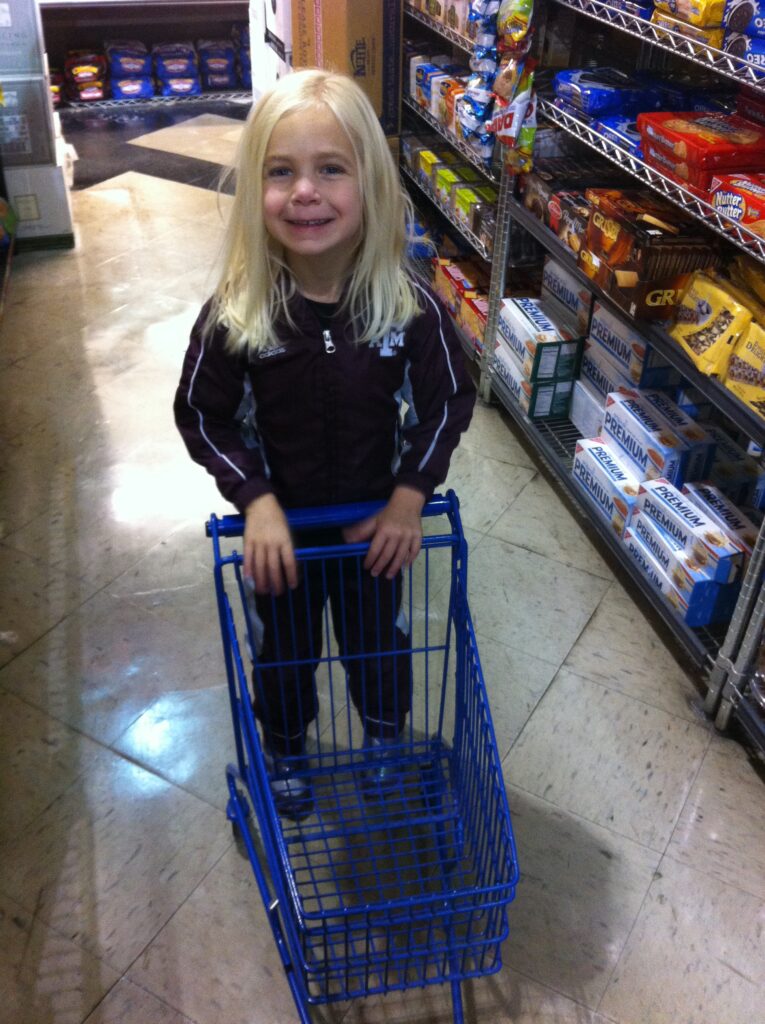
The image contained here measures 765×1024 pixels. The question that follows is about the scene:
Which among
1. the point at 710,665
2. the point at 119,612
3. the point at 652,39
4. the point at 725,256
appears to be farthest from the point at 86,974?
the point at 652,39

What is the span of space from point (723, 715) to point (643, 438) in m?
0.76

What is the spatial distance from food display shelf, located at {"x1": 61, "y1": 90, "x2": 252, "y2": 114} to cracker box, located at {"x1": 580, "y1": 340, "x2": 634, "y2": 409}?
16.6 feet

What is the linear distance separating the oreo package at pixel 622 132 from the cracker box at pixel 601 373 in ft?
2.02

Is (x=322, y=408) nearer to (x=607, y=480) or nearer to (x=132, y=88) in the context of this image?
(x=607, y=480)

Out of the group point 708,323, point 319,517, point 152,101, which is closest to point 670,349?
point 708,323

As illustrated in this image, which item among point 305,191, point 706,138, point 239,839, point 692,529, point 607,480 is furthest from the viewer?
point 607,480

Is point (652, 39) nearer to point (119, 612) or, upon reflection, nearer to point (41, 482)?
point (119, 612)

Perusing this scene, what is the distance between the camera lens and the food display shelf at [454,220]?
10.8ft

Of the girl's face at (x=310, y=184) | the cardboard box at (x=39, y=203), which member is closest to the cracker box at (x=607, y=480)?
the girl's face at (x=310, y=184)

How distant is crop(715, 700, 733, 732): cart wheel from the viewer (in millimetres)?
2170

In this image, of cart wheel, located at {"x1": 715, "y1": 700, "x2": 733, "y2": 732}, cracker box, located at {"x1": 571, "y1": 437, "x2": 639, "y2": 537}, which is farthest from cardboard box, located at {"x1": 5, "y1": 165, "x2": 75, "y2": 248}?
cart wheel, located at {"x1": 715, "y1": 700, "x2": 733, "y2": 732}

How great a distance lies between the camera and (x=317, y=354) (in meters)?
1.57

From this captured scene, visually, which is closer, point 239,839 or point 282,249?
point 282,249

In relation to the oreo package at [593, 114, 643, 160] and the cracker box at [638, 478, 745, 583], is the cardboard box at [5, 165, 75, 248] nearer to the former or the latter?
the oreo package at [593, 114, 643, 160]
